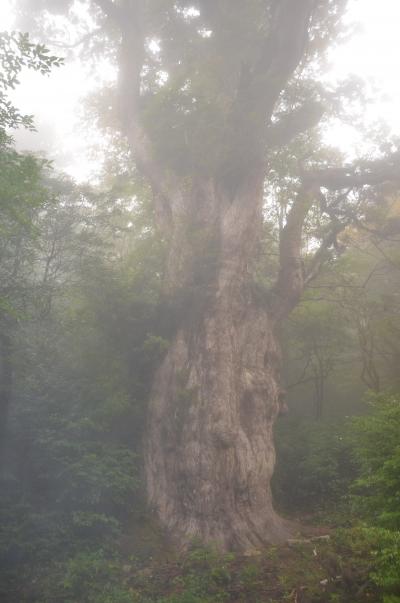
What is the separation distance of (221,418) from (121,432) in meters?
2.36

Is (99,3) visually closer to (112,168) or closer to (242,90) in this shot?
(112,168)

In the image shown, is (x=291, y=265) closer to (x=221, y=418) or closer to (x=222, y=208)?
(x=222, y=208)

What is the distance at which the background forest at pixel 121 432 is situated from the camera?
652cm

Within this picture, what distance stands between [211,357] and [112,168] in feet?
30.3

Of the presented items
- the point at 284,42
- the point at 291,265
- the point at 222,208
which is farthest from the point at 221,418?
the point at 284,42

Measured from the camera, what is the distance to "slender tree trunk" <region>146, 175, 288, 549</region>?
8531mm

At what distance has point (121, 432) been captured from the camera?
1012cm

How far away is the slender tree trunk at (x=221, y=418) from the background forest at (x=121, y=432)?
0.40 metres

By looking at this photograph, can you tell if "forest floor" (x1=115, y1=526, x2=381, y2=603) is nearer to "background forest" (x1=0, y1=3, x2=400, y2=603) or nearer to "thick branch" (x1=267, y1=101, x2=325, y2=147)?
"background forest" (x1=0, y1=3, x2=400, y2=603)

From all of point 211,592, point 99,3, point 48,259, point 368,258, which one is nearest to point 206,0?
point 99,3

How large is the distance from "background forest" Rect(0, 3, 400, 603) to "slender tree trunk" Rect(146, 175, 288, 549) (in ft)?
1.31

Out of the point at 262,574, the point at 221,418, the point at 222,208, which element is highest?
the point at 222,208

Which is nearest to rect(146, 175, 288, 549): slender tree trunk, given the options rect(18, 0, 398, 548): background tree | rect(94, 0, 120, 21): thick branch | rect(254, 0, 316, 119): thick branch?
rect(18, 0, 398, 548): background tree

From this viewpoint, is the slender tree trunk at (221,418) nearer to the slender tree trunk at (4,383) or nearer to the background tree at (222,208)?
the background tree at (222,208)
